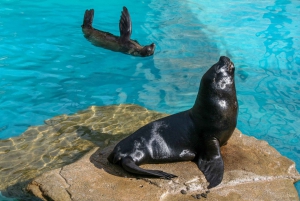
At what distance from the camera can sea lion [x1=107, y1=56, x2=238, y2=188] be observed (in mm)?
4508

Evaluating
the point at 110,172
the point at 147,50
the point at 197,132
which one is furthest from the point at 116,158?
the point at 147,50

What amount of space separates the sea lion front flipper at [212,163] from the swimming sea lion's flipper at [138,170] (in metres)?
0.37

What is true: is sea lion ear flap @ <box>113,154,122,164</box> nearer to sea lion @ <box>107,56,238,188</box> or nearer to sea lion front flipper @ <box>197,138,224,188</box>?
sea lion @ <box>107,56,238,188</box>

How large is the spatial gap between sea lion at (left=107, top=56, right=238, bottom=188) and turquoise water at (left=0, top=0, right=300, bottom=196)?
1.18 meters

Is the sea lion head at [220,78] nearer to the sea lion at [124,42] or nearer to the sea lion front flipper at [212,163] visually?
the sea lion front flipper at [212,163]

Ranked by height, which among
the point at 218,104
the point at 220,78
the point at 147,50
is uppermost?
the point at 220,78

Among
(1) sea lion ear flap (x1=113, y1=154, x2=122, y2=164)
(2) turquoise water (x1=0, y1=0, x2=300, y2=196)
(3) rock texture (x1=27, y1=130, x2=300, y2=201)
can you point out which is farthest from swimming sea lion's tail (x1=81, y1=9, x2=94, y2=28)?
(1) sea lion ear flap (x1=113, y1=154, x2=122, y2=164)

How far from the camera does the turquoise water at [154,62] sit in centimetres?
706

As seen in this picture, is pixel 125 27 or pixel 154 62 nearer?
pixel 154 62

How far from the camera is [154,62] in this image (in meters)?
9.18

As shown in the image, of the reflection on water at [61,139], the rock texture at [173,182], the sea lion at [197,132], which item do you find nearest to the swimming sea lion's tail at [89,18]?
the reflection on water at [61,139]

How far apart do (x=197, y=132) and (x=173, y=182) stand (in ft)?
2.66

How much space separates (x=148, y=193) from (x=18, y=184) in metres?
1.65

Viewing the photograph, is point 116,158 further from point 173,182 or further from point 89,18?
point 89,18
